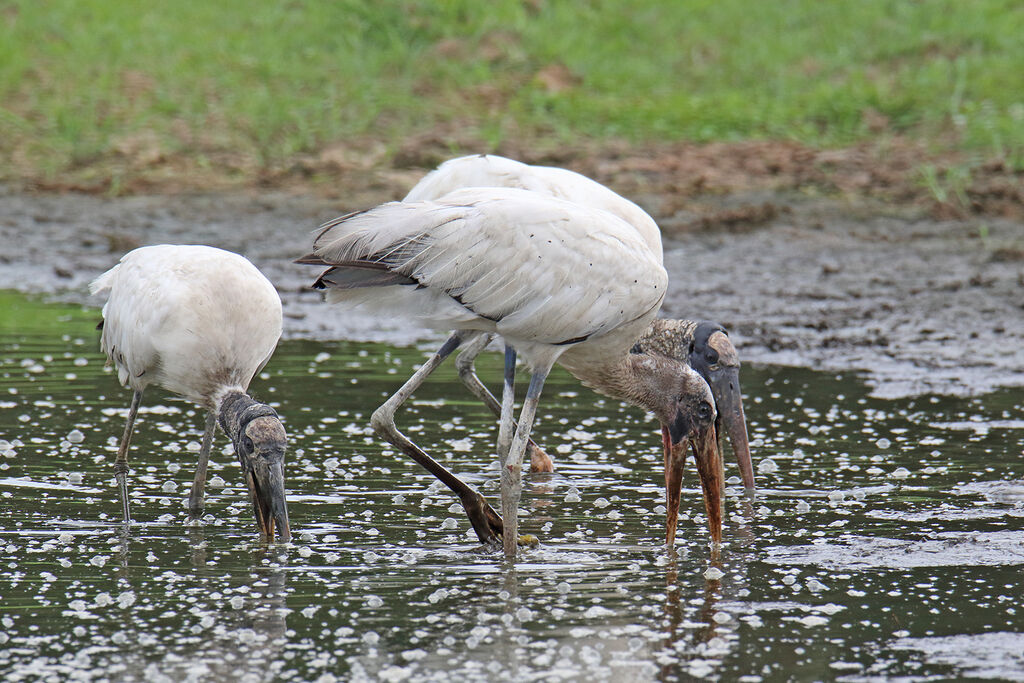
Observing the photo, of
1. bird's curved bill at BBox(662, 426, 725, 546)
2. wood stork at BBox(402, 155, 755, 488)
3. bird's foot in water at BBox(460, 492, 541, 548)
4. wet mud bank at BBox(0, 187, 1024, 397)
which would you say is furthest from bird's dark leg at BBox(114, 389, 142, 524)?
wet mud bank at BBox(0, 187, 1024, 397)

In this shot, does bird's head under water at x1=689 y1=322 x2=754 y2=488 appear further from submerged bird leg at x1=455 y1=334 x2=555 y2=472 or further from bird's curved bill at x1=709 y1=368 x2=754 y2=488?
submerged bird leg at x1=455 y1=334 x2=555 y2=472

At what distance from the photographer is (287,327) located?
9.77 metres

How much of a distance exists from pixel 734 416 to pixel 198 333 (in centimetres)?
220

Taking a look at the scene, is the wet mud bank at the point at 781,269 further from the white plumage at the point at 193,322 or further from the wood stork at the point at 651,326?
the white plumage at the point at 193,322

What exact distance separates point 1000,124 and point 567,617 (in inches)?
353

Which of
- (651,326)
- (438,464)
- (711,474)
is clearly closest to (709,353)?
(651,326)

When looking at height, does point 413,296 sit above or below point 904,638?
above

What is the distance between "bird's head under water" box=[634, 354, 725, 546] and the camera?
5672 mm

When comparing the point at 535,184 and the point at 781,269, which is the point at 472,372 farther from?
the point at 781,269

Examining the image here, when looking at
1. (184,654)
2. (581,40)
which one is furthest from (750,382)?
(581,40)

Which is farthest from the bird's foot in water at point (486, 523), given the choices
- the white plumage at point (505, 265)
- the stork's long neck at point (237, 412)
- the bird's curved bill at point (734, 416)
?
the bird's curved bill at point (734, 416)

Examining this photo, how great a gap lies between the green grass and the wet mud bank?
1.17 meters

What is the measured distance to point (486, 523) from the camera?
554 centimetres

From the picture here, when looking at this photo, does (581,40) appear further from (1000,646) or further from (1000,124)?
(1000,646)
